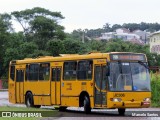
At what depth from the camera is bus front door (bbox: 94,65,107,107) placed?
24.1 metres

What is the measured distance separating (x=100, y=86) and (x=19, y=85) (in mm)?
8875

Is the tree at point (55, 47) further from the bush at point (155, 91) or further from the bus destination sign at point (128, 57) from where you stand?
the bus destination sign at point (128, 57)

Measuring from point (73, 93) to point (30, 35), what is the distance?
6880cm

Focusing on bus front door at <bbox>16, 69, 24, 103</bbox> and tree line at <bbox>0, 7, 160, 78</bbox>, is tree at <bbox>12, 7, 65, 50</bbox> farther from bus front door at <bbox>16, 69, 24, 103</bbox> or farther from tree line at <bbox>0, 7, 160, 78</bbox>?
bus front door at <bbox>16, 69, 24, 103</bbox>

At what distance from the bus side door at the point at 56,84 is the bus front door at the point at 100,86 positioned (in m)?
3.66

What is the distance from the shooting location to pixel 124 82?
78.4 feet

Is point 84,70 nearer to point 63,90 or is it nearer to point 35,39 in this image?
point 63,90

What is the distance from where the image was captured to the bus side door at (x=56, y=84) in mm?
28047

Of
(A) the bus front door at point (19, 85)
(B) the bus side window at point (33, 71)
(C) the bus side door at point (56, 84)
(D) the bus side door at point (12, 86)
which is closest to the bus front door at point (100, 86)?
(C) the bus side door at point (56, 84)

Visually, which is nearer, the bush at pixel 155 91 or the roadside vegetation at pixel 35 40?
the bush at pixel 155 91

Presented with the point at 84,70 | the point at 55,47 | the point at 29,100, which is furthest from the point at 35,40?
the point at 84,70

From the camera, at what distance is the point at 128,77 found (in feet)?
78.9

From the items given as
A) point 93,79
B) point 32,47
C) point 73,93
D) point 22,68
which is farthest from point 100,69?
point 32,47

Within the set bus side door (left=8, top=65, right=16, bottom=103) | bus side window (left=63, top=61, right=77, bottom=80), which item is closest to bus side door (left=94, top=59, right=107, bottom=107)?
bus side window (left=63, top=61, right=77, bottom=80)
